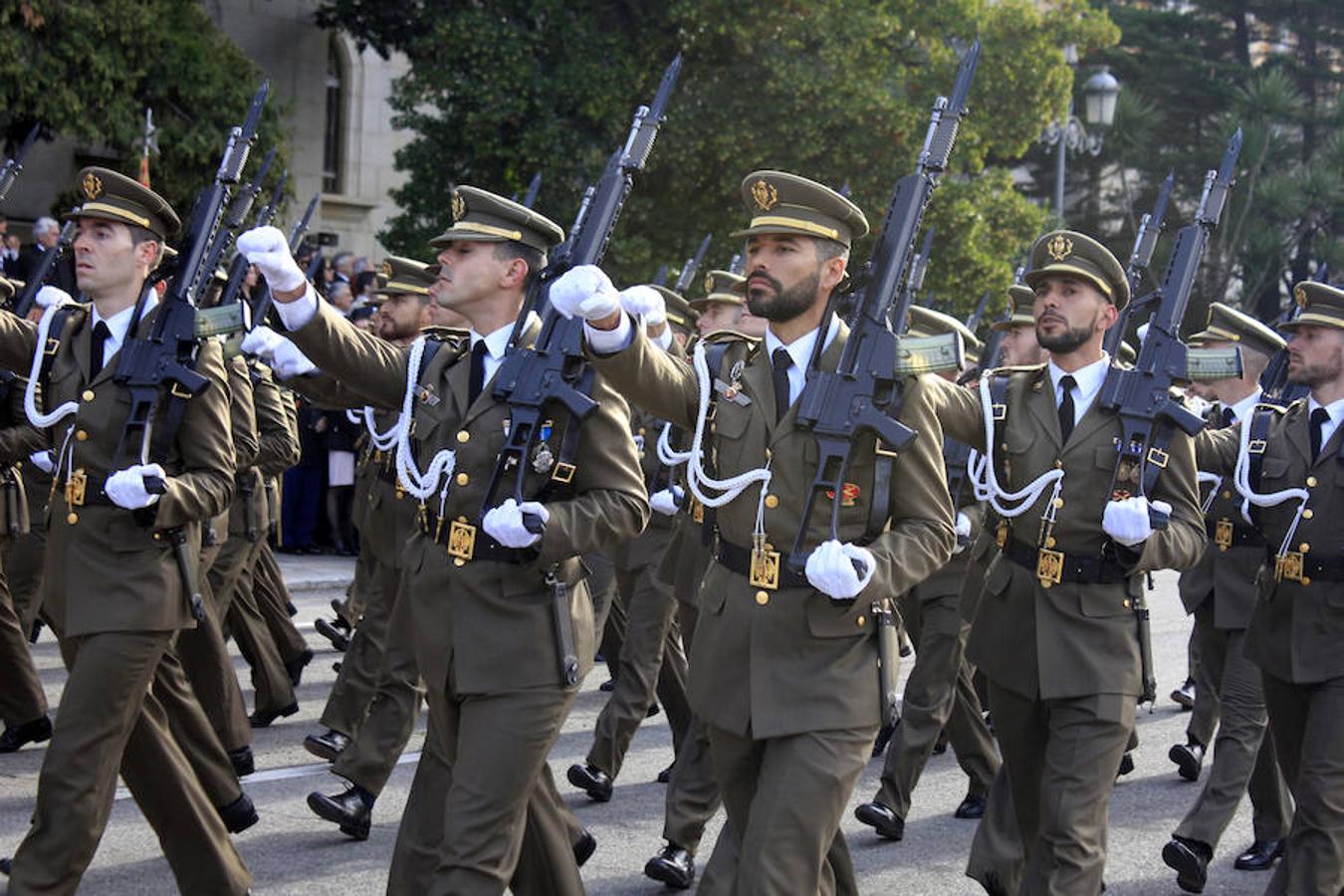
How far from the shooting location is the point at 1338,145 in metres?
37.9

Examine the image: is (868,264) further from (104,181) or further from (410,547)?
(104,181)

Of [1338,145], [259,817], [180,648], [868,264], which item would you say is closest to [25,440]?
[180,648]

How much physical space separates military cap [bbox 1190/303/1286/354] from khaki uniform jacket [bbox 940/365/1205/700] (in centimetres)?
316

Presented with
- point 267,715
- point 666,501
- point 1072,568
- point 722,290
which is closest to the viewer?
point 1072,568

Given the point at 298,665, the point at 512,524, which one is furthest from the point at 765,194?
the point at 298,665

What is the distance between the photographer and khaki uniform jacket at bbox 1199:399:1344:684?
254 inches

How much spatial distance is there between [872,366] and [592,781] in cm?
331

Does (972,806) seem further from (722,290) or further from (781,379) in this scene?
(722,290)

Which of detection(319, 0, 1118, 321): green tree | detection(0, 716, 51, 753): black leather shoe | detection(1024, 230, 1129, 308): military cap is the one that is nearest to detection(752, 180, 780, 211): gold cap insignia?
detection(1024, 230, 1129, 308): military cap

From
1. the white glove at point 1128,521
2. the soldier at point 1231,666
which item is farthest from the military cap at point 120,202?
the soldier at point 1231,666

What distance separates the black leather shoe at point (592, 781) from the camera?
25.8 ft

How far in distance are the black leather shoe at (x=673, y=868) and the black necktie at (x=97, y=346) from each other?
2.51 metres

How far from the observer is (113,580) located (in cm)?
580

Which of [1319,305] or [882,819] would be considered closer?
[1319,305]
